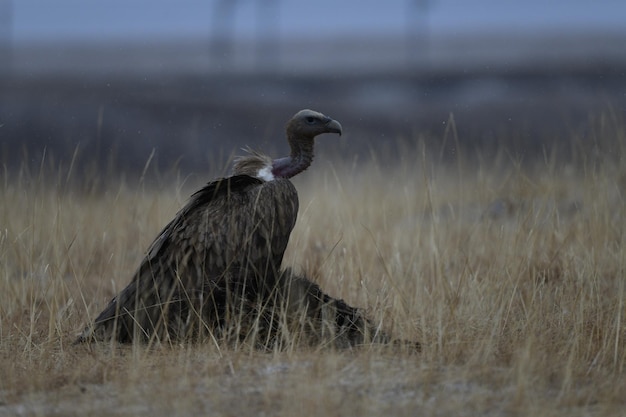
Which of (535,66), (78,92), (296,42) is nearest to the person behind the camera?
(78,92)

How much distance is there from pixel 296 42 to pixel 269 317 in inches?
2881

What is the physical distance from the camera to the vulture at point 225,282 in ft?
20.7

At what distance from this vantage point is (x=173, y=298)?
646 centimetres

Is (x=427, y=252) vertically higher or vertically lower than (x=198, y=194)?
lower

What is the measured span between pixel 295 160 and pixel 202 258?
982 mm

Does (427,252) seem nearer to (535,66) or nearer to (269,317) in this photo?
(269,317)

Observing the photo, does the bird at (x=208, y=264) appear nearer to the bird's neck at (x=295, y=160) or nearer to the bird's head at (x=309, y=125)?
the bird's neck at (x=295, y=160)

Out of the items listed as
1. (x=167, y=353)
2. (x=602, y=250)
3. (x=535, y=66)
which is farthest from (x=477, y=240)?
(x=535, y=66)

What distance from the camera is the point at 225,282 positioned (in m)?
6.45

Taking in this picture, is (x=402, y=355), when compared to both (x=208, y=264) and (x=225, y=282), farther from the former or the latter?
(x=208, y=264)

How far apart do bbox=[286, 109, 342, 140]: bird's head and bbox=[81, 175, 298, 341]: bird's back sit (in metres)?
0.51

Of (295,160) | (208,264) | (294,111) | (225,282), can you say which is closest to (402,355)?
(225,282)

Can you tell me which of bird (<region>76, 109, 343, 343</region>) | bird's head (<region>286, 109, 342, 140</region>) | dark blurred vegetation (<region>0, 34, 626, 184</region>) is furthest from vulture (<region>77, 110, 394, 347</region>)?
dark blurred vegetation (<region>0, 34, 626, 184</region>)

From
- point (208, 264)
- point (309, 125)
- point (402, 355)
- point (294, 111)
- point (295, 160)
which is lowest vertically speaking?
point (294, 111)
